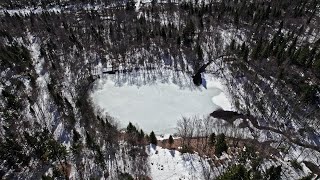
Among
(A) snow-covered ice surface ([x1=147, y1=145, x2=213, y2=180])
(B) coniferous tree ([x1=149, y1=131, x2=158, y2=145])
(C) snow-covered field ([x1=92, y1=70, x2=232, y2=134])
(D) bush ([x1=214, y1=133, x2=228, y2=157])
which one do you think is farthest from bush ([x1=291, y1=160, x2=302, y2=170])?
(B) coniferous tree ([x1=149, y1=131, x2=158, y2=145])

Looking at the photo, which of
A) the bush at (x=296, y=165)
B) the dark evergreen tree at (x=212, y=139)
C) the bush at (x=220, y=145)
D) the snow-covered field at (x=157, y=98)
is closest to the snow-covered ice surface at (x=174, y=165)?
the bush at (x=220, y=145)

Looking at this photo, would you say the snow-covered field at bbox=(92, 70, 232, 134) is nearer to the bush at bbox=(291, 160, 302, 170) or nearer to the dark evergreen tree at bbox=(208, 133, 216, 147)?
the dark evergreen tree at bbox=(208, 133, 216, 147)

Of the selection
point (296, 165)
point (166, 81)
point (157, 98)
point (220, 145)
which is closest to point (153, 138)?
point (220, 145)

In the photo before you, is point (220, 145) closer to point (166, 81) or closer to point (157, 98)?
point (157, 98)

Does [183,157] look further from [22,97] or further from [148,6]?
[148,6]

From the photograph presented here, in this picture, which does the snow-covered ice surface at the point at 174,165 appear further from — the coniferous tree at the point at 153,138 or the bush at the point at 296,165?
the bush at the point at 296,165

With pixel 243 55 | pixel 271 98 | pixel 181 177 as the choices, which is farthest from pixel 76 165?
pixel 243 55
